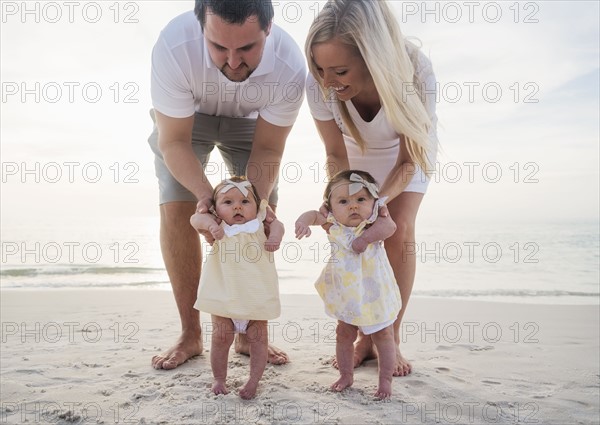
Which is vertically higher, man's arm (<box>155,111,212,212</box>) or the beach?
man's arm (<box>155,111,212,212</box>)

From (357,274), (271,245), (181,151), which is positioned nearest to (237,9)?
(181,151)

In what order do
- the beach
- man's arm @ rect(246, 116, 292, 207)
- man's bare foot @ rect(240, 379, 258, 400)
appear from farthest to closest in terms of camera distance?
man's arm @ rect(246, 116, 292, 207) → man's bare foot @ rect(240, 379, 258, 400) → the beach

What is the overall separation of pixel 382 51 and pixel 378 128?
1.81 feet

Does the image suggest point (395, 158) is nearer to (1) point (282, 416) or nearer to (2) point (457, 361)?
(2) point (457, 361)

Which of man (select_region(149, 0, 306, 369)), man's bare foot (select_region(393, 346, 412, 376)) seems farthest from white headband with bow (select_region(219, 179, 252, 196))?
man's bare foot (select_region(393, 346, 412, 376))

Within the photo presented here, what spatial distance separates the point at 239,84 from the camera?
11.2ft

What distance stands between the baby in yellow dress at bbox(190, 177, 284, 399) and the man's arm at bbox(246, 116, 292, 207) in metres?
0.51

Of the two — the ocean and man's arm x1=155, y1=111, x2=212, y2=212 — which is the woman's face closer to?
man's arm x1=155, y1=111, x2=212, y2=212

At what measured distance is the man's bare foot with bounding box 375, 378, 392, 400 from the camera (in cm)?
284

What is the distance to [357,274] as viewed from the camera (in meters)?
2.90

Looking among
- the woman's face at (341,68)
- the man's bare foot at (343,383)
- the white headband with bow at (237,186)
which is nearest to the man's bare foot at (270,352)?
the man's bare foot at (343,383)

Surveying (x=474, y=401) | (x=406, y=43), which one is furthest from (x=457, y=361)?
(x=406, y=43)

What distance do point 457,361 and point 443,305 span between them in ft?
10.3

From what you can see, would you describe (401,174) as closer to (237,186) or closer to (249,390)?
(237,186)
